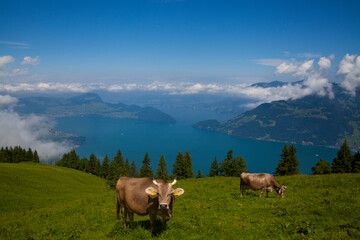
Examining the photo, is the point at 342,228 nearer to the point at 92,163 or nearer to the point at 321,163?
the point at 321,163

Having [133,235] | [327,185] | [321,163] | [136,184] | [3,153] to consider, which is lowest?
[3,153]

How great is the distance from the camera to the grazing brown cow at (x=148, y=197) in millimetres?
7699

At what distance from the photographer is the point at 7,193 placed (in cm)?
2608

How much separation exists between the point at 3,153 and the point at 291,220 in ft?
365

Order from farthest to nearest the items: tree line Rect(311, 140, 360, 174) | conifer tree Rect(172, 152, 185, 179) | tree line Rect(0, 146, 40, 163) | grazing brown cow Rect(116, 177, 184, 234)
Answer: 1. tree line Rect(0, 146, 40, 163)
2. conifer tree Rect(172, 152, 185, 179)
3. tree line Rect(311, 140, 360, 174)
4. grazing brown cow Rect(116, 177, 184, 234)

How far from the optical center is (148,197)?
327 inches

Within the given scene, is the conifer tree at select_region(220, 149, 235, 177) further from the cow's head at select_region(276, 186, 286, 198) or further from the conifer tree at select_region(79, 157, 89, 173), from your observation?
the conifer tree at select_region(79, 157, 89, 173)

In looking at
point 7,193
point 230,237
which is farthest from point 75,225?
point 7,193

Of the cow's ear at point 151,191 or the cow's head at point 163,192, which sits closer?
the cow's head at point 163,192

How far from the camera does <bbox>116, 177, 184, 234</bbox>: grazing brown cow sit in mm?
7699

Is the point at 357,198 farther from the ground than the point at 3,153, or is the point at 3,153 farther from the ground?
the point at 357,198

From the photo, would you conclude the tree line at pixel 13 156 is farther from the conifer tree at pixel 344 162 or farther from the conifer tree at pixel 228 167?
the conifer tree at pixel 344 162

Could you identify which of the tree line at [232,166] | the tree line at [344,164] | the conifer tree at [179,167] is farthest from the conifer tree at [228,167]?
the tree line at [344,164]

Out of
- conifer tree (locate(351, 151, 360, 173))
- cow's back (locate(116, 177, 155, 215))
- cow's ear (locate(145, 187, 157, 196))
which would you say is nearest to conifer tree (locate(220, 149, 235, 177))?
conifer tree (locate(351, 151, 360, 173))
